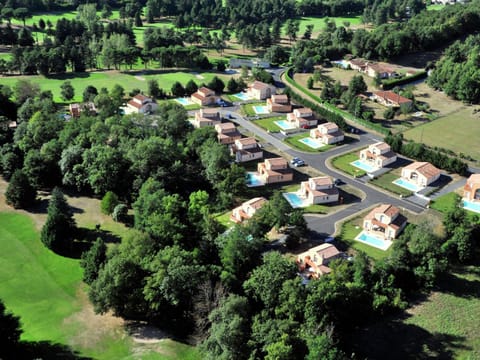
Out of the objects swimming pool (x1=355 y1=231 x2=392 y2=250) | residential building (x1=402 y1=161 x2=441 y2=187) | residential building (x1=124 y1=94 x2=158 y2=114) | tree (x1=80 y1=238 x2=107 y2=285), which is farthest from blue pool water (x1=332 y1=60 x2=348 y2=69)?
tree (x1=80 y1=238 x2=107 y2=285)

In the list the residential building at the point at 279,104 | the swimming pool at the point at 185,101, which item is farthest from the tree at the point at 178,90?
the residential building at the point at 279,104

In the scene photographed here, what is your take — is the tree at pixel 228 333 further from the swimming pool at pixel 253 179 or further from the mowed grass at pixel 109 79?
the mowed grass at pixel 109 79

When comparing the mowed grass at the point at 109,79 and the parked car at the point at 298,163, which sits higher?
the mowed grass at the point at 109,79

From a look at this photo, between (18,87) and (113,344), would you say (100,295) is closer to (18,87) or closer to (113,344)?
(113,344)

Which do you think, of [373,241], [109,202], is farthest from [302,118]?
[109,202]

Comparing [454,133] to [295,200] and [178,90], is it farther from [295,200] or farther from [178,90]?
[178,90]

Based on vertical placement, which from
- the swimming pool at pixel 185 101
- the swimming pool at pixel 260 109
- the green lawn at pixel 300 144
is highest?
the swimming pool at pixel 185 101
